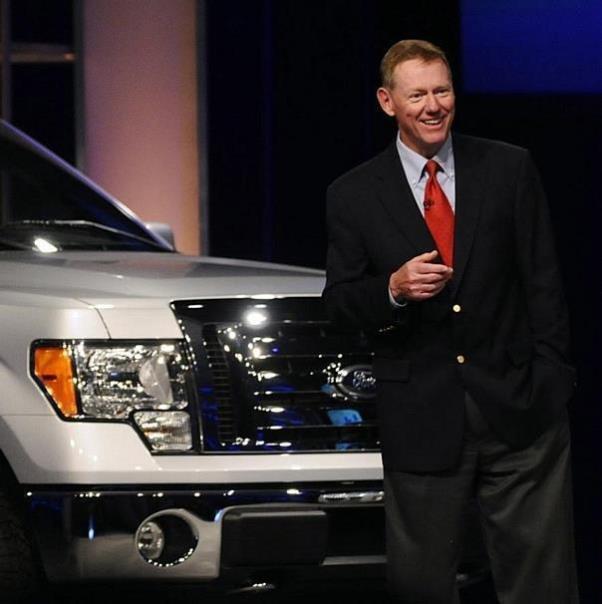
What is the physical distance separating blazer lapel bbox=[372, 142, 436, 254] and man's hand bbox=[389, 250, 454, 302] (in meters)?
0.17

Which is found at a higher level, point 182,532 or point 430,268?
point 430,268

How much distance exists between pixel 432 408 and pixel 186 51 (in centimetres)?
936

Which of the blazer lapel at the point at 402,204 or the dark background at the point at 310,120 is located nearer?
the blazer lapel at the point at 402,204

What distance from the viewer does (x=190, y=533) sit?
5.16 meters

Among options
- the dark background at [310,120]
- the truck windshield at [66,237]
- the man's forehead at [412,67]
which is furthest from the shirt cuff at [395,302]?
the dark background at [310,120]

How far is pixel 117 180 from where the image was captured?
1380cm

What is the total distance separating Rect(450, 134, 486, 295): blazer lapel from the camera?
4.63 meters

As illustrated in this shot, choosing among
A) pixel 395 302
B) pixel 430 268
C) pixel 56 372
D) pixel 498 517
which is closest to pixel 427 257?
pixel 430 268

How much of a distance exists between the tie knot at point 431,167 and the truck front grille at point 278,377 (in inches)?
35.3

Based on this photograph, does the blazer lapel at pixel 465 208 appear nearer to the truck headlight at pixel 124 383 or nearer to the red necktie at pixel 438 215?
the red necktie at pixel 438 215

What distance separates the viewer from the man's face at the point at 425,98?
15.2ft

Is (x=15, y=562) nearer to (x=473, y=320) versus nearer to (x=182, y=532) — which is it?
(x=182, y=532)

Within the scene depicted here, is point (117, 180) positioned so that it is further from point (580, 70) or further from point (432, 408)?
point (432, 408)

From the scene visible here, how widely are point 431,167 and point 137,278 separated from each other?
3.87 ft
